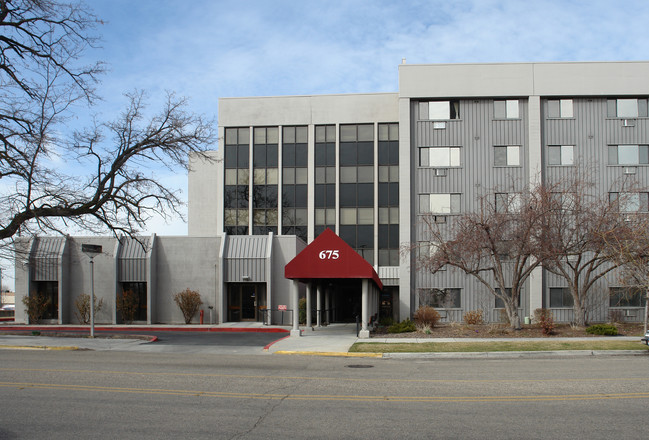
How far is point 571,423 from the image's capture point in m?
8.64

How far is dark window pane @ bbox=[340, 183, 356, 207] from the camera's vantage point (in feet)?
135

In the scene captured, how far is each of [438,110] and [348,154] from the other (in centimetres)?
746

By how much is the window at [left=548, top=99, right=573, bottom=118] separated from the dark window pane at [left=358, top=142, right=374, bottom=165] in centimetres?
1164

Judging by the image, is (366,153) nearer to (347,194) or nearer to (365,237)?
(347,194)

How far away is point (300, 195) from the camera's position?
1646 inches

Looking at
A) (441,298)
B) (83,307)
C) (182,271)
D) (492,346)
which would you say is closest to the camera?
(492,346)

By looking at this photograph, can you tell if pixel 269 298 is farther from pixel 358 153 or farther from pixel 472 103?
pixel 472 103

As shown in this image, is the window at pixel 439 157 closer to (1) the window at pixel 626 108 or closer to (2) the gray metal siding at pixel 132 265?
(1) the window at pixel 626 108

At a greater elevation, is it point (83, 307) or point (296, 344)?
point (83, 307)

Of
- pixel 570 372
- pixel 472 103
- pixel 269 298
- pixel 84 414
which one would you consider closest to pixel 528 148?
pixel 472 103

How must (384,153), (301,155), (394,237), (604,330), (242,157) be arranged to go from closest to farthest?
(604,330) → (394,237) → (384,153) → (301,155) → (242,157)

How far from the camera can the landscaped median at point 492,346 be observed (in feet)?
64.2

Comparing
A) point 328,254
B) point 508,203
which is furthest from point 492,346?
point 508,203

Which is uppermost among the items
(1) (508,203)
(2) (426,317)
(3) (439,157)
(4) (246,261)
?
(3) (439,157)
